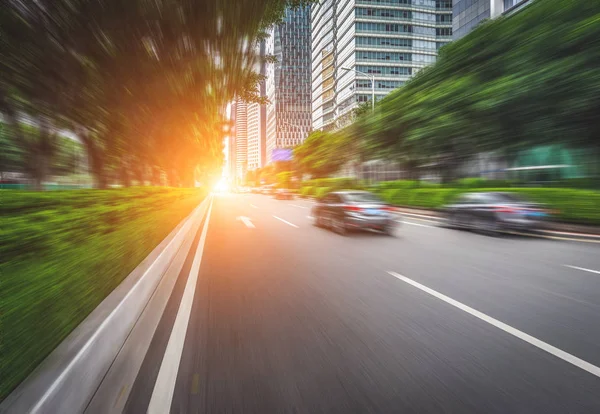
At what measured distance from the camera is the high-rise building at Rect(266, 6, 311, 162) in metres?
156

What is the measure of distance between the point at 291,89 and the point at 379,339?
167 metres

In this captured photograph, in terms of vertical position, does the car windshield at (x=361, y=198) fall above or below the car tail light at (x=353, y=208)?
above

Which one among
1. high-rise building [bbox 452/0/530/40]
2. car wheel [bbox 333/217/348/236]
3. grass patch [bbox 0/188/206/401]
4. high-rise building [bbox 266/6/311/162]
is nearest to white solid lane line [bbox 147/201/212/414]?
grass patch [bbox 0/188/206/401]

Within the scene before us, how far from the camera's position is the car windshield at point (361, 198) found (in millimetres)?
11473

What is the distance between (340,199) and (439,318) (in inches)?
318

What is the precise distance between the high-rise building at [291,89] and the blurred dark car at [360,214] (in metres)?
144

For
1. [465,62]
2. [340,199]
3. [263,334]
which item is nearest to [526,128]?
[465,62]

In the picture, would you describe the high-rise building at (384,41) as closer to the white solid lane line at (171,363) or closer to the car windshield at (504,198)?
the car windshield at (504,198)

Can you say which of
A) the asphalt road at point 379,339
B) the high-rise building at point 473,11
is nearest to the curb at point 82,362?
the asphalt road at point 379,339

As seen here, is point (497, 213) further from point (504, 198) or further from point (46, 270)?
point (46, 270)

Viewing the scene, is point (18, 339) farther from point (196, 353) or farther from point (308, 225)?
point (308, 225)

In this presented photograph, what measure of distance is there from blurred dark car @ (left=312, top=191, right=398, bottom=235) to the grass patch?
24.7ft

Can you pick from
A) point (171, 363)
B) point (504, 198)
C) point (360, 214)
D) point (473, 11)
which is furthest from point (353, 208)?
point (473, 11)

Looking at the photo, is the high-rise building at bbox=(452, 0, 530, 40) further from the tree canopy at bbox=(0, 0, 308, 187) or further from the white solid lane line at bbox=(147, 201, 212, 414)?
the white solid lane line at bbox=(147, 201, 212, 414)
